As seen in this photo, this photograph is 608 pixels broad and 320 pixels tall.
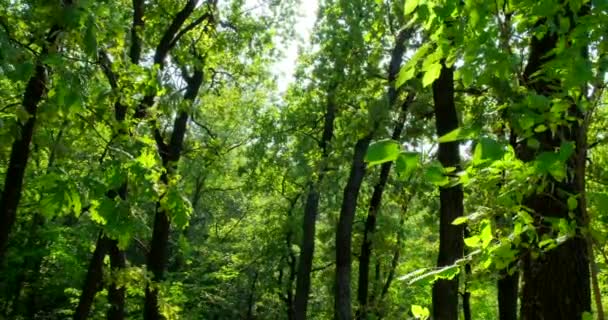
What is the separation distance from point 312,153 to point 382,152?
1654cm

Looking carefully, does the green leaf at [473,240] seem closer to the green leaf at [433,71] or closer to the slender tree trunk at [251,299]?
the green leaf at [433,71]

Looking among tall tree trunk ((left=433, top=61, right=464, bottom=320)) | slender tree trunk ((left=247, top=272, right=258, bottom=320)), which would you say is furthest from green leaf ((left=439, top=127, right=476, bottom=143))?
slender tree trunk ((left=247, top=272, right=258, bottom=320))

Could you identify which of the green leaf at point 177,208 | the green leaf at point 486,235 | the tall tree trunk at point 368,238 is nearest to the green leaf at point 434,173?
the green leaf at point 486,235

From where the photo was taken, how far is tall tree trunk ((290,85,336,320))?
16422 millimetres

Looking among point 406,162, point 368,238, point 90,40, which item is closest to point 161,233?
point 368,238

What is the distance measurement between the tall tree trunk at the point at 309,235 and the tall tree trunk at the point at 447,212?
9168 mm

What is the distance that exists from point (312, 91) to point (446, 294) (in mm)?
12375

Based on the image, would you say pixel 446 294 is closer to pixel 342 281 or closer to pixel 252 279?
pixel 342 281

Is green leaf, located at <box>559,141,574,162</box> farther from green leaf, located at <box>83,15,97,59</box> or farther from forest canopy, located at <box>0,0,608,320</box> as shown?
green leaf, located at <box>83,15,97,59</box>

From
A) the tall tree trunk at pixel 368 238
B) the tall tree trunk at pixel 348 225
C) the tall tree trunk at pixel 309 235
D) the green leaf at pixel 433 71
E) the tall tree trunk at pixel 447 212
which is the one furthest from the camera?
the tall tree trunk at pixel 368 238

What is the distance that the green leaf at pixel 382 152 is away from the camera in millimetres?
1773

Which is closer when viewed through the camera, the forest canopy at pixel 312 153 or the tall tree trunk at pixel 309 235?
the forest canopy at pixel 312 153

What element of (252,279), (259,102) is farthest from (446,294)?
(252,279)

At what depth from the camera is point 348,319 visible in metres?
13.6
